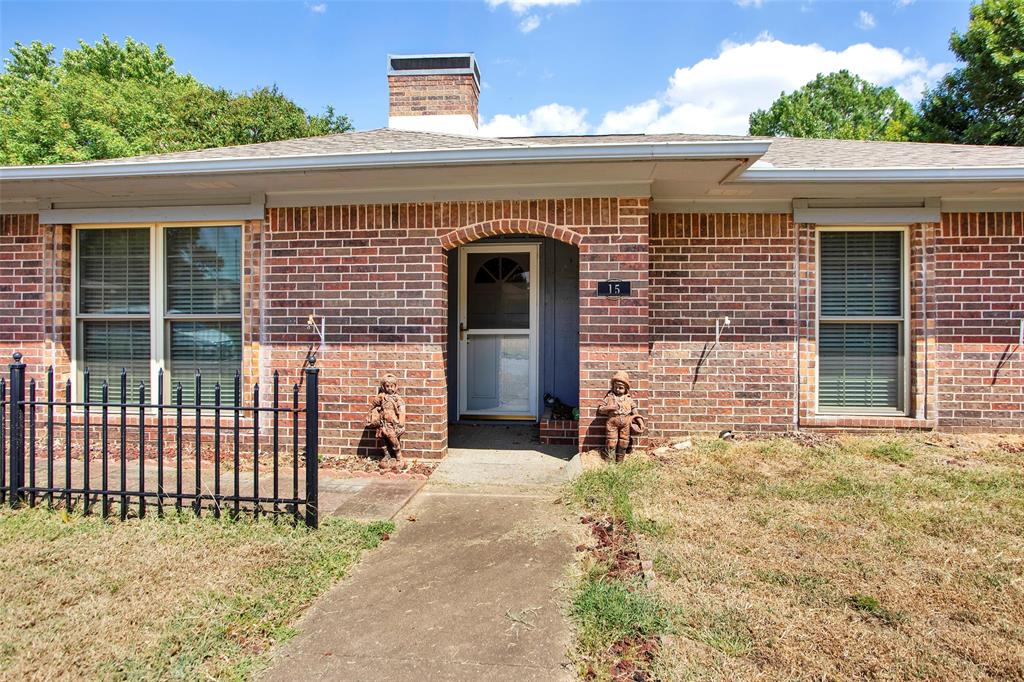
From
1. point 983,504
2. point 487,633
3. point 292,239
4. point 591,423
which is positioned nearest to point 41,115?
point 292,239

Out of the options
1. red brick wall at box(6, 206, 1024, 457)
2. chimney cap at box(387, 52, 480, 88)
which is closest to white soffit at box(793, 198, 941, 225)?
red brick wall at box(6, 206, 1024, 457)

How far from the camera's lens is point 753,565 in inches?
129

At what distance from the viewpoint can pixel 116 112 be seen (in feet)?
67.5

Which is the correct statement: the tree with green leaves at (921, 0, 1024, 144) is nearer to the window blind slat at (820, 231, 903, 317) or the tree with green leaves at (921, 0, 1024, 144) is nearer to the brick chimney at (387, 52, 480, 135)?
the window blind slat at (820, 231, 903, 317)

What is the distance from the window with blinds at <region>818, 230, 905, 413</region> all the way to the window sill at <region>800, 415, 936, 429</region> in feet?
0.66

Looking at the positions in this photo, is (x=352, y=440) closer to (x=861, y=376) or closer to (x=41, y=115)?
(x=861, y=376)

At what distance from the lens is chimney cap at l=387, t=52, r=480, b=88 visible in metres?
8.02

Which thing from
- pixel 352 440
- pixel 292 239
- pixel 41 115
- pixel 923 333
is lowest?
pixel 352 440

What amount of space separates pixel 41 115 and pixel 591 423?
22311mm

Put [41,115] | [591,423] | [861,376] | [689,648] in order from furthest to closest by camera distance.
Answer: [41,115] → [861,376] → [591,423] → [689,648]

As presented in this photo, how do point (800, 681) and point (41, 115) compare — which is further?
point (41, 115)

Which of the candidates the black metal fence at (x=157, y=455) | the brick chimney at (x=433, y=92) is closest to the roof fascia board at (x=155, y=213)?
the black metal fence at (x=157, y=455)

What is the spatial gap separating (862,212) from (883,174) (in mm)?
662

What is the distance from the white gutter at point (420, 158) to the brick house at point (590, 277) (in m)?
0.05
